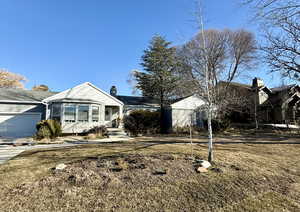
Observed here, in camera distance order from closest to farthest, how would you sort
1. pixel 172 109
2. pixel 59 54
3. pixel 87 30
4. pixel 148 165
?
pixel 148 165, pixel 87 30, pixel 172 109, pixel 59 54

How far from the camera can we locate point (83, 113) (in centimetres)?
1469

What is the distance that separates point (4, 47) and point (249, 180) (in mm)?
23413

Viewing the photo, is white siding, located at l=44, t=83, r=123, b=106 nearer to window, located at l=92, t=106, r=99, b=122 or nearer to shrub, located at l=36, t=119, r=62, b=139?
window, located at l=92, t=106, r=99, b=122

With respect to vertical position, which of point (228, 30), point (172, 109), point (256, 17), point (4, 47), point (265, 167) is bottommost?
point (265, 167)

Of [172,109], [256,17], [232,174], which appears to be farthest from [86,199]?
→ [172,109]

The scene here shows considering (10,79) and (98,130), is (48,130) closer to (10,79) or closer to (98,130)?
(98,130)

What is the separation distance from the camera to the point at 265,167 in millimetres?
5090

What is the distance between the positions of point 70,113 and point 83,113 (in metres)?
1.12

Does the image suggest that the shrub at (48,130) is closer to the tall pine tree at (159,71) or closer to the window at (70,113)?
the window at (70,113)

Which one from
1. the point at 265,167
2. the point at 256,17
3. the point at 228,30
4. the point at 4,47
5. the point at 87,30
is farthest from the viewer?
the point at 228,30

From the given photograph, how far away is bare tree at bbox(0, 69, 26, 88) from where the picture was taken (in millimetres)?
27328

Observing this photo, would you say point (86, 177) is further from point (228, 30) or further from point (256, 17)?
point (228, 30)

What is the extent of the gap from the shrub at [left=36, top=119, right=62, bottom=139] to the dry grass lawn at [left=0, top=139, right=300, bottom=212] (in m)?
7.10

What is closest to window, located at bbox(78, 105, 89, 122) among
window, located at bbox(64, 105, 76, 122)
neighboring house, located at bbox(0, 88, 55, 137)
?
window, located at bbox(64, 105, 76, 122)
